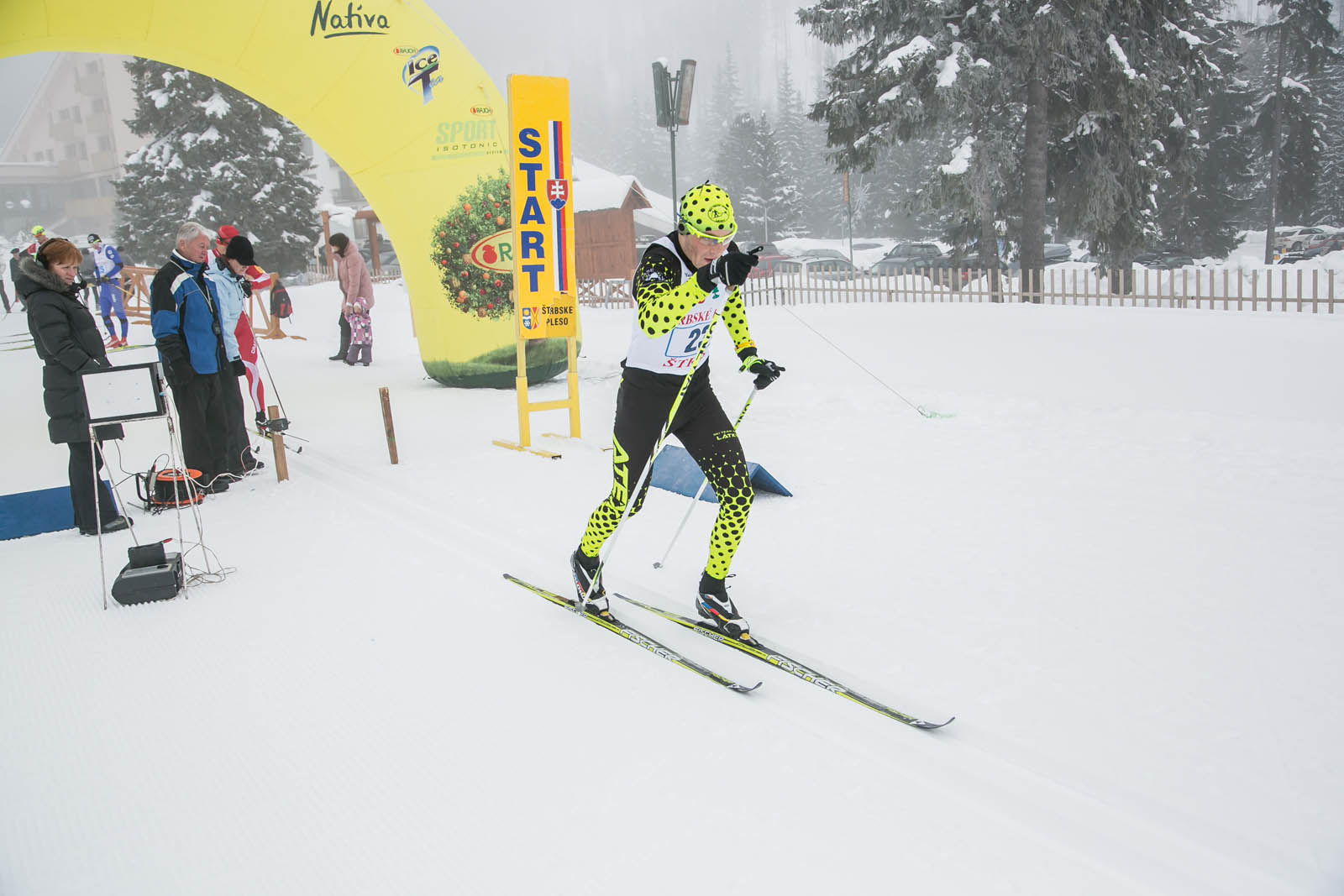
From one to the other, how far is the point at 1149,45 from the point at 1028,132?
10.3 feet

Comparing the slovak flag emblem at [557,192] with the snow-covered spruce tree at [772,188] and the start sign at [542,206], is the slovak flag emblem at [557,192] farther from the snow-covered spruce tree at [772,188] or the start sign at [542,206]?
the snow-covered spruce tree at [772,188]

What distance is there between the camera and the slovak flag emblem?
7.33 meters

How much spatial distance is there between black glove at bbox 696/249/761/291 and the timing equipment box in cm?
319

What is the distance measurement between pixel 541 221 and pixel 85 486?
388cm

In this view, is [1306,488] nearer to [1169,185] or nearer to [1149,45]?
[1149,45]

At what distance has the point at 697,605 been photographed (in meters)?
3.94

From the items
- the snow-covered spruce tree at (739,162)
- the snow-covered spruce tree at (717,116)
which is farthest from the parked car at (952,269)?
the snow-covered spruce tree at (717,116)

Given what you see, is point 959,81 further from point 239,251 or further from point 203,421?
point 203,421

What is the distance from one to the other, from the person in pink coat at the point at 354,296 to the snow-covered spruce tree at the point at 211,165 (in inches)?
757

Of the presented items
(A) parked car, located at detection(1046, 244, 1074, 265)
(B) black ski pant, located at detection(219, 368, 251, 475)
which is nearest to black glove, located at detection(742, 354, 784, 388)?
(B) black ski pant, located at detection(219, 368, 251, 475)

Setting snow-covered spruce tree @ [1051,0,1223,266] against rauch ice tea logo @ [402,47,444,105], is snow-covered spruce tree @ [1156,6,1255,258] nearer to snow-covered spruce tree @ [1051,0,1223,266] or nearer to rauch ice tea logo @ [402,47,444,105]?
snow-covered spruce tree @ [1051,0,1223,266]

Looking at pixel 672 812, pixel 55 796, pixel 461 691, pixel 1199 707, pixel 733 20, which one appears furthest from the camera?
pixel 733 20

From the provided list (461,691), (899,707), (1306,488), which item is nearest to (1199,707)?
(899,707)

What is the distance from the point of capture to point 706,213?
Result: 11.2ft
